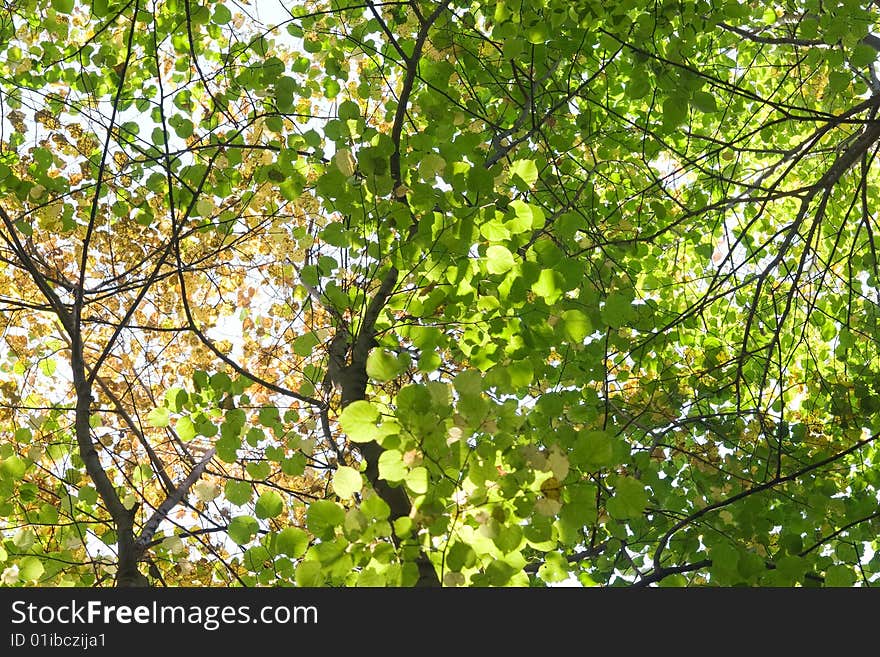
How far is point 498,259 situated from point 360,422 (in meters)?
0.76

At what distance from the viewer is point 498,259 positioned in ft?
7.96

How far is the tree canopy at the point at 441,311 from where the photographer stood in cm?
221

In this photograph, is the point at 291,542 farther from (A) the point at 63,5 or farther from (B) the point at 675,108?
(A) the point at 63,5

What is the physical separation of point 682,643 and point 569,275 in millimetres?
1340

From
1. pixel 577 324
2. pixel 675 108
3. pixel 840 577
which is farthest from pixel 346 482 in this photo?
pixel 675 108

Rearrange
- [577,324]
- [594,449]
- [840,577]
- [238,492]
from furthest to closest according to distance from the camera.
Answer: [238,492]
[577,324]
[840,577]
[594,449]

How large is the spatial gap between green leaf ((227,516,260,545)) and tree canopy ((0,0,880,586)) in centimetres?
1

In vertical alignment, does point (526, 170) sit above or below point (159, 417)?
above

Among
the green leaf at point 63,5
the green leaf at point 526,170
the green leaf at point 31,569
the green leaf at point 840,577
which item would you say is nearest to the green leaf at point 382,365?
the green leaf at point 526,170

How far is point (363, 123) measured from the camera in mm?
3629

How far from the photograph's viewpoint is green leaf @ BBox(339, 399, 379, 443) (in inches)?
80.7

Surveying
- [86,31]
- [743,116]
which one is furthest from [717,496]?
[86,31]

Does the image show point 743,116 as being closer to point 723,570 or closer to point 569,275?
point 569,275

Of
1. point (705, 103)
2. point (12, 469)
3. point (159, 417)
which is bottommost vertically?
point (12, 469)
